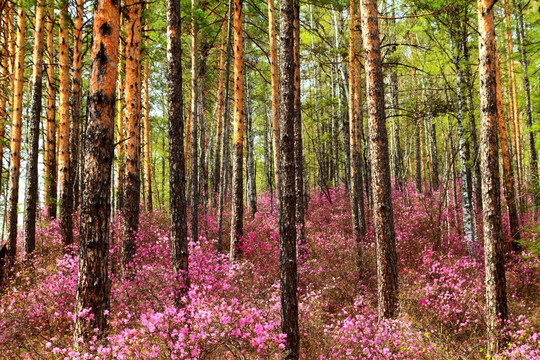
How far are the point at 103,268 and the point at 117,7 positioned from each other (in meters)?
3.62

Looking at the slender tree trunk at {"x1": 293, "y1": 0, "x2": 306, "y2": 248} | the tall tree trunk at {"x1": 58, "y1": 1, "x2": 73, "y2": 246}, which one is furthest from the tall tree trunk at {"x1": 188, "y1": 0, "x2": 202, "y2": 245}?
the tall tree trunk at {"x1": 58, "y1": 1, "x2": 73, "y2": 246}

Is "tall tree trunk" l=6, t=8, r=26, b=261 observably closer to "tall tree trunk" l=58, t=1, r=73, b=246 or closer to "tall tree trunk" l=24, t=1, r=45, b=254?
"tall tree trunk" l=24, t=1, r=45, b=254

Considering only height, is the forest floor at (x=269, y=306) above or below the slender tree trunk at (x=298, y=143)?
below

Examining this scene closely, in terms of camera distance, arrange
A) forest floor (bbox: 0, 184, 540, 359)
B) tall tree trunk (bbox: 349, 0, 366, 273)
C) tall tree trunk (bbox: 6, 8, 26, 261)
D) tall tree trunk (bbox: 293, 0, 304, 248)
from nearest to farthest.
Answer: forest floor (bbox: 0, 184, 540, 359), tall tree trunk (bbox: 293, 0, 304, 248), tall tree trunk (bbox: 6, 8, 26, 261), tall tree trunk (bbox: 349, 0, 366, 273)

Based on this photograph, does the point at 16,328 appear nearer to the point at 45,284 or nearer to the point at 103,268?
the point at 45,284

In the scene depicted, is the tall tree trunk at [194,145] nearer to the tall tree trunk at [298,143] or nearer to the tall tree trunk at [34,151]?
the tall tree trunk at [298,143]

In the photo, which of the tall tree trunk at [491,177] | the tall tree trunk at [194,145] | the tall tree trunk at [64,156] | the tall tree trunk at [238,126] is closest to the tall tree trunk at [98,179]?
the tall tree trunk at [194,145]

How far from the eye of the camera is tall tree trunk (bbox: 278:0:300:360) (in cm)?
464

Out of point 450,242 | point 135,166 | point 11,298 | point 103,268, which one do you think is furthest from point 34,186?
point 450,242

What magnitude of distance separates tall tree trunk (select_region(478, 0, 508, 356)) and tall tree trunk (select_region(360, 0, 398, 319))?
1449mm

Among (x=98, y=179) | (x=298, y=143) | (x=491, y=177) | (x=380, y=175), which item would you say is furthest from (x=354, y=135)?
(x=98, y=179)

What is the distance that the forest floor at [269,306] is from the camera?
4.09 m

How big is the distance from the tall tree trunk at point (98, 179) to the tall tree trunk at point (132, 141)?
3.79 m

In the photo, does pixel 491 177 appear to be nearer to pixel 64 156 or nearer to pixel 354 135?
pixel 354 135
